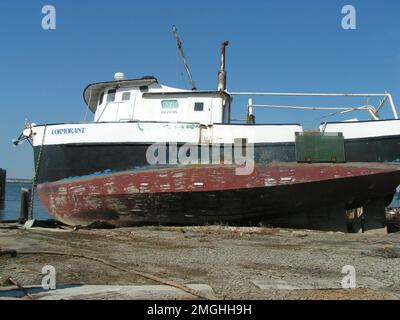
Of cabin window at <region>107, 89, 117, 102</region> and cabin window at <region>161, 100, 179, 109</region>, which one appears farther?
cabin window at <region>107, 89, 117, 102</region>

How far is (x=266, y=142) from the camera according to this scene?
45.4 feet

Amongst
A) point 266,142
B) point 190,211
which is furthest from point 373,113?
point 190,211

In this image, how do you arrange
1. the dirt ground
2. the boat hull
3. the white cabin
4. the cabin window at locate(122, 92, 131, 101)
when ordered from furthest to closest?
the cabin window at locate(122, 92, 131, 101) < the white cabin < the boat hull < the dirt ground

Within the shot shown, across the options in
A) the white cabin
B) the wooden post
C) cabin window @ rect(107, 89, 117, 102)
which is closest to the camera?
the white cabin

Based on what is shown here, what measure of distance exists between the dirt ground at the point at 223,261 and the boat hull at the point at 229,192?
123cm

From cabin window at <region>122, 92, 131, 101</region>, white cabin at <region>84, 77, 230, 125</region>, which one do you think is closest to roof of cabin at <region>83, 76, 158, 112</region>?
white cabin at <region>84, 77, 230, 125</region>

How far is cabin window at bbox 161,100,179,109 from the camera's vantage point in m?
15.4

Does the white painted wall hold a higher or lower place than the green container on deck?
higher

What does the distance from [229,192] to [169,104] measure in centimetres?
395

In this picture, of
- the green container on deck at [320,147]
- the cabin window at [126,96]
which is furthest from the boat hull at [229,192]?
the cabin window at [126,96]

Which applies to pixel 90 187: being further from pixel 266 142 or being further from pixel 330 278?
pixel 330 278

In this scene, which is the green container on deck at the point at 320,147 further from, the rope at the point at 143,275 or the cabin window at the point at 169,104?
the rope at the point at 143,275

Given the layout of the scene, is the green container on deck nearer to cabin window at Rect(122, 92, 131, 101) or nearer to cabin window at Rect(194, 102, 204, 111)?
cabin window at Rect(194, 102, 204, 111)

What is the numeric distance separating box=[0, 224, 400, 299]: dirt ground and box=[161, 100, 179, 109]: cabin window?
183 inches
